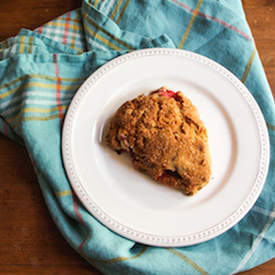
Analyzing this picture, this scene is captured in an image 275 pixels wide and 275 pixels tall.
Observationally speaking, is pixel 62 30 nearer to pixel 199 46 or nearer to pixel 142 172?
pixel 199 46

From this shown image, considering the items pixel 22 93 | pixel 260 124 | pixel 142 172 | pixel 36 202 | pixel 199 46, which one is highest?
pixel 199 46

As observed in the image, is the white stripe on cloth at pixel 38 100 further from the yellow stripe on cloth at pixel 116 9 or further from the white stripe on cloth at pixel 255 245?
the white stripe on cloth at pixel 255 245

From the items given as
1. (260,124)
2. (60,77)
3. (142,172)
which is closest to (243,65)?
(260,124)

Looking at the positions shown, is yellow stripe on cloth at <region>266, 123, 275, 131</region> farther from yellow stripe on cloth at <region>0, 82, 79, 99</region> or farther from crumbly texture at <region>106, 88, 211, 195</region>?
yellow stripe on cloth at <region>0, 82, 79, 99</region>

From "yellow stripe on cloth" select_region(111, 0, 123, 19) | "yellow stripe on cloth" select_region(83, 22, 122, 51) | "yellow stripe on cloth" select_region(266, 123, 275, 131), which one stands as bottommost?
"yellow stripe on cloth" select_region(266, 123, 275, 131)

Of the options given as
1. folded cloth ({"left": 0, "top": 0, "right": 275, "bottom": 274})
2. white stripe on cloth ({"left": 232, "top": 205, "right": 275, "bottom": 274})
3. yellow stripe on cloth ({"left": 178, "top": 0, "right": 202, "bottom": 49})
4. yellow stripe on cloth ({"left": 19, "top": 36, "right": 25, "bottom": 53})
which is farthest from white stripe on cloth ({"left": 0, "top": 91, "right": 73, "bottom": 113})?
white stripe on cloth ({"left": 232, "top": 205, "right": 275, "bottom": 274})

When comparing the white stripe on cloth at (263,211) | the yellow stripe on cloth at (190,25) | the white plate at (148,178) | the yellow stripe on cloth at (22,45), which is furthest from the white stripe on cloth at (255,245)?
the yellow stripe on cloth at (22,45)
